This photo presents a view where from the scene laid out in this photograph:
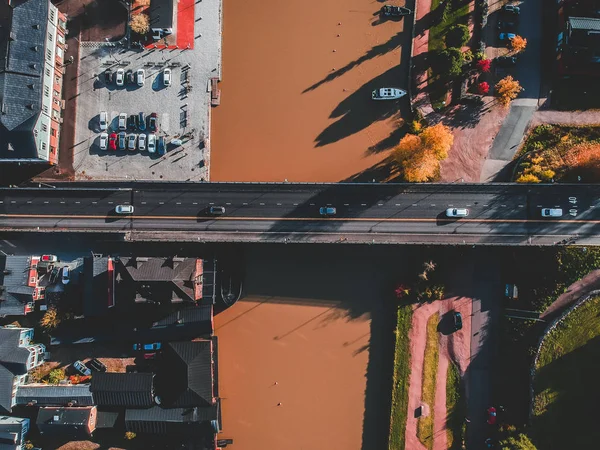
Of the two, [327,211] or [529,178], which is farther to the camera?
[327,211]

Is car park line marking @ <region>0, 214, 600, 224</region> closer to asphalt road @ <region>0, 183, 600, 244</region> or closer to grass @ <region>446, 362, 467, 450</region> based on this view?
asphalt road @ <region>0, 183, 600, 244</region>

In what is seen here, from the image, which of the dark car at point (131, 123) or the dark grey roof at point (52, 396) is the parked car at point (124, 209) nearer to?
the dark car at point (131, 123)

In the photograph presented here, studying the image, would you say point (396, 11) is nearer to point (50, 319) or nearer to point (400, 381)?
point (400, 381)

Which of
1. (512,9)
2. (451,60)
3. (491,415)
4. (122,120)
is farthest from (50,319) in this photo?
(512,9)

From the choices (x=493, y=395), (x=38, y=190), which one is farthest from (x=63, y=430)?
(x=493, y=395)

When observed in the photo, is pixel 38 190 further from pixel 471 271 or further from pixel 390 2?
pixel 471 271
